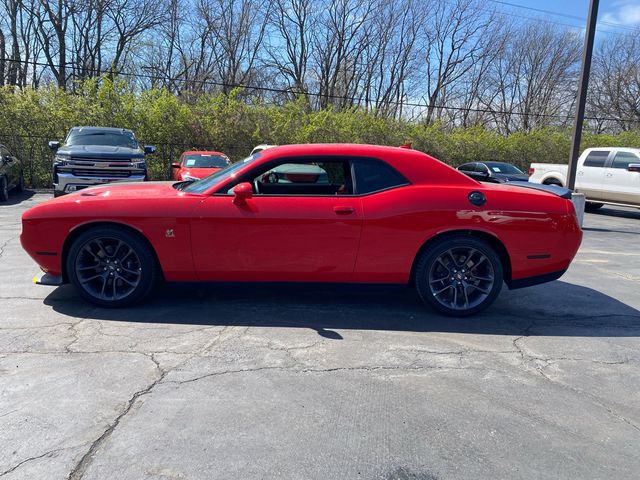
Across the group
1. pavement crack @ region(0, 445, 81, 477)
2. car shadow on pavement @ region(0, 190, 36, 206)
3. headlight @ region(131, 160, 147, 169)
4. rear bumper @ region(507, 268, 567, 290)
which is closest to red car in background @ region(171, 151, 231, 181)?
headlight @ region(131, 160, 147, 169)

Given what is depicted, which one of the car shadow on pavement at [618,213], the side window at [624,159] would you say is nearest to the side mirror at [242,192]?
the side window at [624,159]

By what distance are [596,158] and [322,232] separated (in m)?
13.7

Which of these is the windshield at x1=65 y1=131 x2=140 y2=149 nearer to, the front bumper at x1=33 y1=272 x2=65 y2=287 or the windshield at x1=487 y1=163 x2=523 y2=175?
the front bumper at x1=33 y1=272 x2=65 y2=287

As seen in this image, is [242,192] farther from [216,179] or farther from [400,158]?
[400,158]

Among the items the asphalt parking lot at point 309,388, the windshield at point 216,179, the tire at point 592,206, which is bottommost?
the asphalt parking lot at point 309,388

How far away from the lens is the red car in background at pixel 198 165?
1240 centimetres

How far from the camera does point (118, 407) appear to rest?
9.50ft

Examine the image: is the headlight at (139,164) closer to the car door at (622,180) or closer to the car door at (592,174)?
the car door at (592,174)

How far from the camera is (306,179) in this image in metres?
4.83

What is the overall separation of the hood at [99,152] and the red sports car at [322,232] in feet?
24.0

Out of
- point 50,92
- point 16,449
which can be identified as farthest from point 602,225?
point 50,92

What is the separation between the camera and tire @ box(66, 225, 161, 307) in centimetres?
443

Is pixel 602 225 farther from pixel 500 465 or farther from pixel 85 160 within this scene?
pixel 85 160

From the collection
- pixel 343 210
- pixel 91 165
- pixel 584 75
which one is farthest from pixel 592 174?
pixel 91 165
